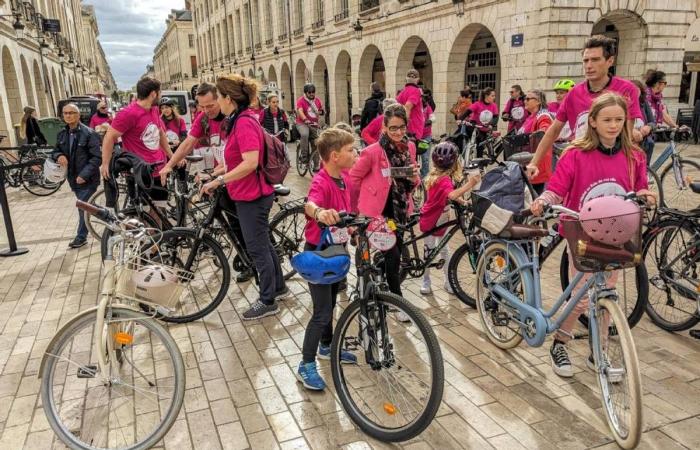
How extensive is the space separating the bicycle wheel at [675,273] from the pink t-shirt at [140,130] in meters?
5.11

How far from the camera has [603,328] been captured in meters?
2.79

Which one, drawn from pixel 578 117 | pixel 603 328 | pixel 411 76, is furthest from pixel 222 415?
pixel 411 76

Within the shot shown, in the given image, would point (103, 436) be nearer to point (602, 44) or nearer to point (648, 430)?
point (648, 430)

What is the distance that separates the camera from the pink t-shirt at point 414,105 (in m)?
8.03

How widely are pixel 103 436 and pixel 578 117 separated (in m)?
3.99

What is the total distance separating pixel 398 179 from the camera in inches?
174

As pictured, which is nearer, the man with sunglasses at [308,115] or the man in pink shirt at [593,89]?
the man in pink shirt at [593,89]

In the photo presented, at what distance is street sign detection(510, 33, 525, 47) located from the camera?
43.1ft

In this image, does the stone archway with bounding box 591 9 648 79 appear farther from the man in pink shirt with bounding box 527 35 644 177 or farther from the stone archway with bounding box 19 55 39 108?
the stone archway with bounding box 19 55 39 108

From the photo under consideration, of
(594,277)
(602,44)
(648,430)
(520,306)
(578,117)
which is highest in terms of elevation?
(602,44)

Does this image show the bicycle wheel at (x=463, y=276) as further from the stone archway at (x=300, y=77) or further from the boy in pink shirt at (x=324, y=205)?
the stone archway at (x=300, y=77)

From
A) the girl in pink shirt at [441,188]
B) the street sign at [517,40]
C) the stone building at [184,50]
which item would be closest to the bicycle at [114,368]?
the girl in pink shirt at [441,188]

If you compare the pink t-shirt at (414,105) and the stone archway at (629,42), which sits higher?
the stone archway at (629,42)

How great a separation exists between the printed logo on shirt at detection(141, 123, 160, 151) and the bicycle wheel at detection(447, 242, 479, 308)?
144 inches
